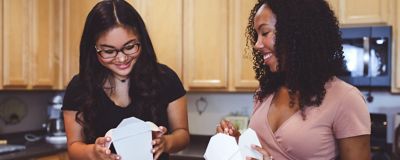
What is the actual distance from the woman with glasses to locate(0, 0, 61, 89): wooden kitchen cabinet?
1.47 meters

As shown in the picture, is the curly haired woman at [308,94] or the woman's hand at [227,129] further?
the woman's hand at [227,129]

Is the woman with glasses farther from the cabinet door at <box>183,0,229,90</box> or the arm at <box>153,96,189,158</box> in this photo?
the cabinet door at <box>183,0,229,90</box>

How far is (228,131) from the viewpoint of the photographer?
4.19 feet

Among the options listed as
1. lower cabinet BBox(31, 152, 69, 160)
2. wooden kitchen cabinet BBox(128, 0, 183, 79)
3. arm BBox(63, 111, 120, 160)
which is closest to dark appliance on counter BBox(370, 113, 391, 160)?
wooden kitchen cabinet BBox(128, 0, 183, 79)

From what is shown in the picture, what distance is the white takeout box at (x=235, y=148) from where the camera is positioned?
43.4 inches

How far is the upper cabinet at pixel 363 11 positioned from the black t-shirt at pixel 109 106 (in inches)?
51.0

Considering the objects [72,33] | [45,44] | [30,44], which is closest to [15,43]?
[30,44]

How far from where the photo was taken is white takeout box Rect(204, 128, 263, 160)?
1.10 meters

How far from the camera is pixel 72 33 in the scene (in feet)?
10.3

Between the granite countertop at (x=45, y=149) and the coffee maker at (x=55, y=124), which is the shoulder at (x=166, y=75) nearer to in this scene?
the granite countertop at (x=45, y=149)

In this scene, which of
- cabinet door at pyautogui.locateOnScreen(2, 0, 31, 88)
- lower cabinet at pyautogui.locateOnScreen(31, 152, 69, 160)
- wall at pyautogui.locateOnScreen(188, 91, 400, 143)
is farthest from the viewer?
wall at pyautogui.locateOnScreen(188, 91, 400, 143)

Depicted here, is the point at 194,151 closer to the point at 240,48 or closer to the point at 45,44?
the point at 240,48

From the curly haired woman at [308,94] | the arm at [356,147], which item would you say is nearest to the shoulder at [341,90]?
the curly haired woman at [308,94]

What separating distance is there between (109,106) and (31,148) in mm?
1448
